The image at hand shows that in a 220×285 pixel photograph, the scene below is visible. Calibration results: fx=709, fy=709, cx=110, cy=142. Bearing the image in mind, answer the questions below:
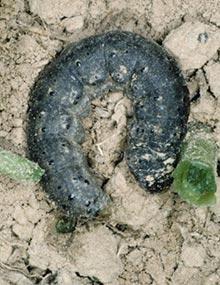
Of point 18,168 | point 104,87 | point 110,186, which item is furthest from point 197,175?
point 18,168

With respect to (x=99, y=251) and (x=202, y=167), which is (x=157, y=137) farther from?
(x=99, y=251)

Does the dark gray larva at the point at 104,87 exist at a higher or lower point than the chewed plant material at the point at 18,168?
higher

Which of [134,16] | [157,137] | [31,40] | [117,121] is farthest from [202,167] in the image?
[31,40]

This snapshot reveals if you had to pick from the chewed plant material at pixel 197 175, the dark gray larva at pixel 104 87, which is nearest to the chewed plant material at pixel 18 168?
the dark gray larva at pixel 104 87

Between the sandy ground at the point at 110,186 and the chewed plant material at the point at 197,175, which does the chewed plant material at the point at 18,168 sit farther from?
the chewed plant material at the point at 197,175

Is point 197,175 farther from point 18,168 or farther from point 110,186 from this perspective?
point 18,168

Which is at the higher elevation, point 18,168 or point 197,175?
point 197,175
